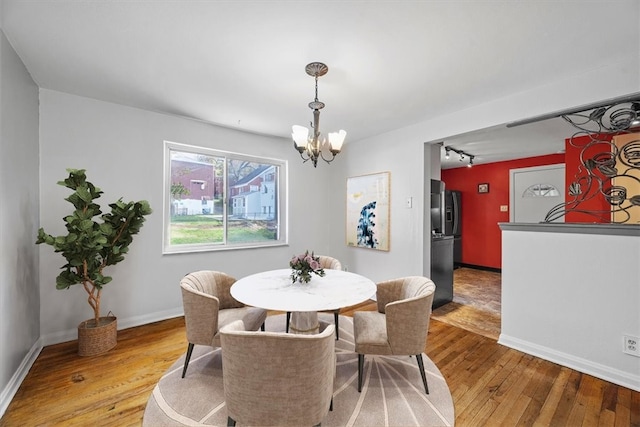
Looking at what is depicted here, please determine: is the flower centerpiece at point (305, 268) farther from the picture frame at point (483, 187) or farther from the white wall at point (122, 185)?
the picture frame at point (483, 187)

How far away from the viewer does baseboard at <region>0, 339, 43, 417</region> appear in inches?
68.1

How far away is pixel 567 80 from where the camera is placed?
2.30 meters

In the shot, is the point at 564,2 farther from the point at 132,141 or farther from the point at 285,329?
the point at 132,141

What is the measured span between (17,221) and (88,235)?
0.43m

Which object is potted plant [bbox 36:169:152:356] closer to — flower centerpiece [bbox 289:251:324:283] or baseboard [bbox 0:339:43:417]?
baseboard [bbox 0:339:43:417]

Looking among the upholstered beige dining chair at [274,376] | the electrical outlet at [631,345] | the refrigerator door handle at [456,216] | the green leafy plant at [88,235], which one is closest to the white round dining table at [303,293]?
the upholstered beige dining chair at [274,376]

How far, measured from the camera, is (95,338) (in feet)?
7.81

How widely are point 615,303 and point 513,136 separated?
103 inches

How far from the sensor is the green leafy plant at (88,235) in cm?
223

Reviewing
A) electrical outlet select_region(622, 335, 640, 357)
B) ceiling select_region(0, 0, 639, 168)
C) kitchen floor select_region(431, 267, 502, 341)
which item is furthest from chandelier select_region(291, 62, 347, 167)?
electrical outlet select_region(622, 335, 640, 357)

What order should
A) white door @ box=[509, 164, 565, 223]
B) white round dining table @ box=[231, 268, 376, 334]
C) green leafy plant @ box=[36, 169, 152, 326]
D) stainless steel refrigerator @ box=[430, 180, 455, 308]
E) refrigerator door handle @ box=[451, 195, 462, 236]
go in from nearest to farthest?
white round dining table @ box=[231, 268, 376, 334], green leafy plant @ box=[36, 169, 152, 326], stainless steel refrigerator @ box=[430, 180, 455, 308], white door @ box=[509, 164, 565, 223], refrigerator door handle @ box=[451, 195, 462, 236]

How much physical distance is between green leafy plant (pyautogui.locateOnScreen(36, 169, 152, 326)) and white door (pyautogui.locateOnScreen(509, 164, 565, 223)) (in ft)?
20.7

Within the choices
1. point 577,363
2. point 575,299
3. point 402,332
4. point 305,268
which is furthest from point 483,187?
point 305,268

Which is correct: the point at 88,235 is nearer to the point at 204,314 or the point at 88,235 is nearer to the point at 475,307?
the point at 204,314
